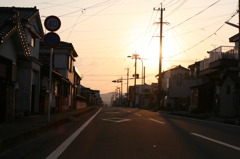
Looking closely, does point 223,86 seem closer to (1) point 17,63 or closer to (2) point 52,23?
(1) point 17,63

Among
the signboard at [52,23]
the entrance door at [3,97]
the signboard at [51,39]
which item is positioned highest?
the signboard at [52,23]

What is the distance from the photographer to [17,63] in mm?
17922

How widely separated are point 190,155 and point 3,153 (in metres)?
3.95

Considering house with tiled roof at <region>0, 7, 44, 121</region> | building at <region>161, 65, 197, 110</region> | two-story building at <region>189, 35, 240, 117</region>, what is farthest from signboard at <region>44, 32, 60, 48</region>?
building at <region>161, 65, 197, 110</region>

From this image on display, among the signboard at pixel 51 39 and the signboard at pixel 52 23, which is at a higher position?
the signboard at pixel 52 23

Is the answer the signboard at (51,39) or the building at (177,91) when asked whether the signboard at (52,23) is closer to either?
the signboard at (51,39)

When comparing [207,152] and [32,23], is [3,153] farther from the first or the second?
[32,23]

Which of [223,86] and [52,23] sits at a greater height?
[52,23]

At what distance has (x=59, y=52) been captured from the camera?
41.3m

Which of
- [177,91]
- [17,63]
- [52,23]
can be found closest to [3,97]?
[52,23]

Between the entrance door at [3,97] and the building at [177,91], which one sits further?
the building at [177,91]

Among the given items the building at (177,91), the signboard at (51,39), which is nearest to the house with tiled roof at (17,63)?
the signboard at (51,39)

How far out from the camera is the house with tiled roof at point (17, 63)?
45.0ft

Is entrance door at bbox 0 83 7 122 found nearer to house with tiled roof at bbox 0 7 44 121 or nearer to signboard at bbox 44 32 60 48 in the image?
house with tiled roof at bbox 0 7 44 121
